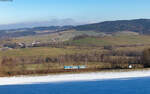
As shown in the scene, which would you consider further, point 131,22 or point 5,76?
point 131,22

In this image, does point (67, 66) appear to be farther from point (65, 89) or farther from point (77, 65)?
point (65, 89)

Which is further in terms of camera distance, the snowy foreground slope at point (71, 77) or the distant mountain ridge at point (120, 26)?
the distant mountain ridge at point (120, 26)

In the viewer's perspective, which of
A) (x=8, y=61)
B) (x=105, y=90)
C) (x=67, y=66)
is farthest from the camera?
(x=8, y=61)

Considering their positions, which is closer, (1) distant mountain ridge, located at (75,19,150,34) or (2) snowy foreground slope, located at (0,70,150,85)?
(2) snowy foreground slope, located at (0,70,150,85)

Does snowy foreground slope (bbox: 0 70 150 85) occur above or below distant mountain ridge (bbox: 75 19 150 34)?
above

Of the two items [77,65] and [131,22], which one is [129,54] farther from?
[131,22]

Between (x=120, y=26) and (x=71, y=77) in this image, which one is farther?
(x=120, y=26)

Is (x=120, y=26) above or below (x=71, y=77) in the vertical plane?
below

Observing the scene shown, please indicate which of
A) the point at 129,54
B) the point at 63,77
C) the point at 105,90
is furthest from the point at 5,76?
the point at 129,54

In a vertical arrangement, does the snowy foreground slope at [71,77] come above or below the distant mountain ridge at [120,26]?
above

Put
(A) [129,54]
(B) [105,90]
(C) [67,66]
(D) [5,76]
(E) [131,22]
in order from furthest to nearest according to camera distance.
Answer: (E) [131,22] < (A) [129,54] < (C) [67,66] < (D) [5,76] < (B) [105,90]
